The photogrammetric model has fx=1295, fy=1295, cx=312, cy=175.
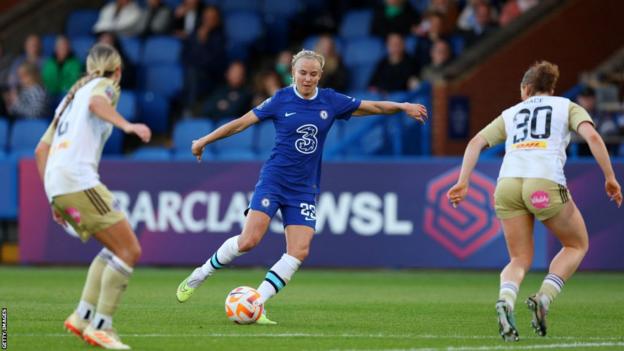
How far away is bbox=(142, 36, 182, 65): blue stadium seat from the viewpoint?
21859 mm

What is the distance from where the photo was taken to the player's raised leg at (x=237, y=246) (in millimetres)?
10586

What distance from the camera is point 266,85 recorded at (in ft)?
64.0

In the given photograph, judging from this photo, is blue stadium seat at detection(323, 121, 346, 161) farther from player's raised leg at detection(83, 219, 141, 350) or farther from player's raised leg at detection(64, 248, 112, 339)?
player's raised leg at detection(83, 219, 141, 350)

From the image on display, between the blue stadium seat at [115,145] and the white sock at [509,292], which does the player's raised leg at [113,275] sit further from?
the blue stadium seat at [115,145]

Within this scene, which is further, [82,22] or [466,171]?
[82,22]

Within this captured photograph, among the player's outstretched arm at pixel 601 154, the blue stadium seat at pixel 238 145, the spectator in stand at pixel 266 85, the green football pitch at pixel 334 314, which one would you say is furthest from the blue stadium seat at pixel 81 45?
the player's outstretched arm at pixel 601 154

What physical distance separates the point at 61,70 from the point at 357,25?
494cm

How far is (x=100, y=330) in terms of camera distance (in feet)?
27.4

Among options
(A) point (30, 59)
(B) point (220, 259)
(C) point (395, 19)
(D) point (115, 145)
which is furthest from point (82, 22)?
(B) point (220, 259)

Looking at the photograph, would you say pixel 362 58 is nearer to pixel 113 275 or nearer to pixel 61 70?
pixel 61 70

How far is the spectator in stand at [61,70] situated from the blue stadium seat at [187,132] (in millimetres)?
2124

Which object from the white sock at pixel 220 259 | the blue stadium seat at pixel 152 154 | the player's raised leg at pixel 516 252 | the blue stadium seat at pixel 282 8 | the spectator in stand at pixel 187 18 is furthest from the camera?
the blue stadium seat at pixel 282 8

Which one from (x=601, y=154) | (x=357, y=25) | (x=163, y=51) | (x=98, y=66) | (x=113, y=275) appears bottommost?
(x=113, y=275)

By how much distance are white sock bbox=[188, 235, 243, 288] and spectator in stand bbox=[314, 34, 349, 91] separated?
8765mm
